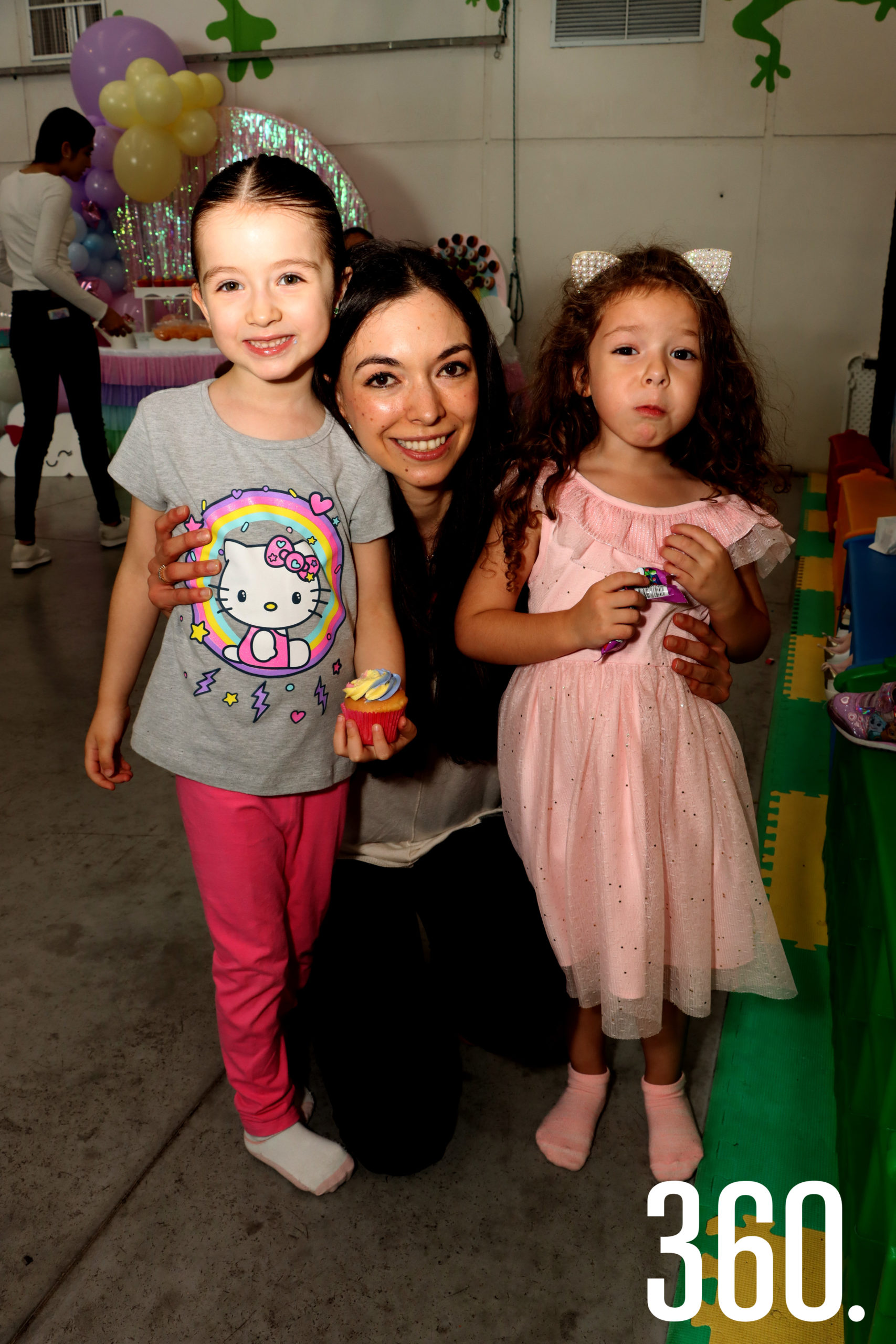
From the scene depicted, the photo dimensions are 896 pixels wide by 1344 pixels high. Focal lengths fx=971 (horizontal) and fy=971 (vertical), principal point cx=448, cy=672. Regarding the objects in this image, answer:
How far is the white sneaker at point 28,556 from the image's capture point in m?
4.16

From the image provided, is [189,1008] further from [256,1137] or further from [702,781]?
[702,781]

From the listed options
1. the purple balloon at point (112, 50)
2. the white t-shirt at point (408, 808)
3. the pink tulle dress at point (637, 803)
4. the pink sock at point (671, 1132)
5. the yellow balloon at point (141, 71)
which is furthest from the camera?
the purple balloon at point (112, 50)

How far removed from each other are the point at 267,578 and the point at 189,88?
240 inches

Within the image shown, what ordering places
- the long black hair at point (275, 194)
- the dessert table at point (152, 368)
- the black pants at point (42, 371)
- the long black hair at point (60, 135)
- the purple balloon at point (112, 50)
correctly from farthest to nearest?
the purple balloon at point (112, 50) < the dessert table at point (152, 368) < the black pants at point (42, 371) < the long black hair at point (60, 135) < the long black hair at point (275, 194)

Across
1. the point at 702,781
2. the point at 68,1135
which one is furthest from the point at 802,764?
the point at 68,1135

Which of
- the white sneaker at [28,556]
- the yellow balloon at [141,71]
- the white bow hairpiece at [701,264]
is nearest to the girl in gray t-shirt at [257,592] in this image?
the white bow hairpiece at [701,264]

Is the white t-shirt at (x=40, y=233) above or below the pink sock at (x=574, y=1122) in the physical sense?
above

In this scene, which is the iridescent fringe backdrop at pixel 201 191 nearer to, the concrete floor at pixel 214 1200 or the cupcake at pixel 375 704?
the concrete floor at pixel 214 1200

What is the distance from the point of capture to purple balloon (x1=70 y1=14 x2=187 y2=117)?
5902 millimetres

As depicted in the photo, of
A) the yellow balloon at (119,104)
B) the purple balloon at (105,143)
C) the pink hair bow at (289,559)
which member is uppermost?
the yellow balloon at (119,104)

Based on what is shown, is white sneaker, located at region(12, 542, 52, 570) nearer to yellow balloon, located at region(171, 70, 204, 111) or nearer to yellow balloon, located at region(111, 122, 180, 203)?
yellow balloon, located at region(111, 122, 180, 203)

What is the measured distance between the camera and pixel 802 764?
252 cm

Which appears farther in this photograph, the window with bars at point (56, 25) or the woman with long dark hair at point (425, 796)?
the window with bars at point (56, 25)

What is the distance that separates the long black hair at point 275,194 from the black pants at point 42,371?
3282 mm
